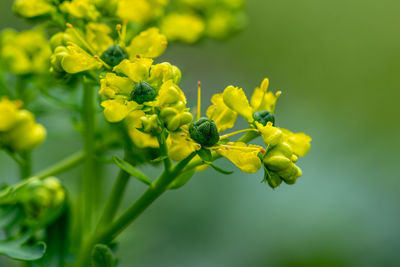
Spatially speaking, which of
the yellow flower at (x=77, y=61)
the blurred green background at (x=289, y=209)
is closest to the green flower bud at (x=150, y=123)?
the yellow flower at (x=77, y=61)

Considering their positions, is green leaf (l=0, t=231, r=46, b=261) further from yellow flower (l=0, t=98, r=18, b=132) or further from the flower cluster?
the flower cluster

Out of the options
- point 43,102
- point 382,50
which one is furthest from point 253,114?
point 382,50

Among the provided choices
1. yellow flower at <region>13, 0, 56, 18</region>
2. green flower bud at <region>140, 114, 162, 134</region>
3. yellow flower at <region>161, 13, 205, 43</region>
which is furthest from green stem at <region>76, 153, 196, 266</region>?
yellow flower at <region>161, 13, 205, 43</region>

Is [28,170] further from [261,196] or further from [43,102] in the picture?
[261,196]

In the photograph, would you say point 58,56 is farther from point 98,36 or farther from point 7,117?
point 7,117

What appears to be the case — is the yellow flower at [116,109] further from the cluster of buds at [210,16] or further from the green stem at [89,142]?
the cluster of buds at [210,16]
